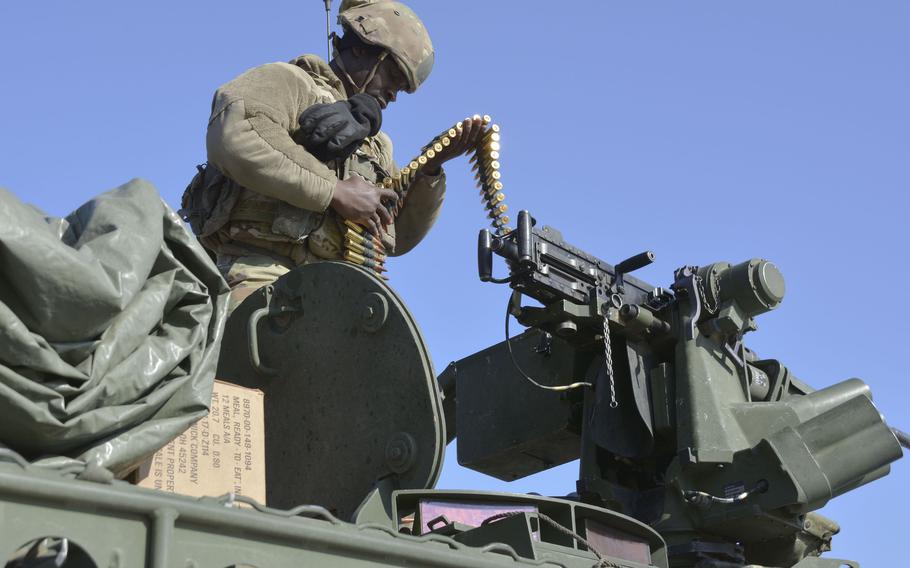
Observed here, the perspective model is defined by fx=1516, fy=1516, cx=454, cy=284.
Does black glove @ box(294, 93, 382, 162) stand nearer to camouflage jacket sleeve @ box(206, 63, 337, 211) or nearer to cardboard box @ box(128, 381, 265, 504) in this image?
camouflage jacket sleeve @ box(206, 63, 337, 211)

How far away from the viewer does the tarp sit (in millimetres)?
3990

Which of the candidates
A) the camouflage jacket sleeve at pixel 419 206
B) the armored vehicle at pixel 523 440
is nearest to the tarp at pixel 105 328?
the armored vehicle at pixel 523 440

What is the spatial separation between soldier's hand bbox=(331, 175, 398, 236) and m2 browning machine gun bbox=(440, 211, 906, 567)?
2.39 feet

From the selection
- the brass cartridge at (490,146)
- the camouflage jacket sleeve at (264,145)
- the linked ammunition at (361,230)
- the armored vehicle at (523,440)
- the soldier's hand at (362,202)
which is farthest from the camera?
the brass cartridge at (490,146)

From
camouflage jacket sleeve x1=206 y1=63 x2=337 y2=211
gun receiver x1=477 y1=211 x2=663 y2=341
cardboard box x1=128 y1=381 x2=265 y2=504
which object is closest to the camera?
cardboard box x1=128 y1=381 x2=265 y2=504

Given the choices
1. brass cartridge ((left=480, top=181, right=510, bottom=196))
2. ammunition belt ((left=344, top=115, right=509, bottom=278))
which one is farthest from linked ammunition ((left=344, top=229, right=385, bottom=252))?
brass cartridge ((left=480, top=181, right=510, bottom=196))

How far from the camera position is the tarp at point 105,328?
13.1ft

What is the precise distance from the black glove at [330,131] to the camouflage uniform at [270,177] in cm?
8

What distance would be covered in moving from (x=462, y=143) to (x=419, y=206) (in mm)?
394

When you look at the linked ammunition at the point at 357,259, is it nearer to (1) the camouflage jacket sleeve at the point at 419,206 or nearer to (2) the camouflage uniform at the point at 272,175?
(2) the camouflage uniform at the point at 272,175

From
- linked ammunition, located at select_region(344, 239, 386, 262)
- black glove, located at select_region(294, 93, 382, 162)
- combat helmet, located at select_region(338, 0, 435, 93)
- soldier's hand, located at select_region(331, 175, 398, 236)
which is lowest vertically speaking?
linked ammunition, located at select_region(344, 239, 386, 262)

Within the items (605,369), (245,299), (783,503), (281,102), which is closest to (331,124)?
(281,102)

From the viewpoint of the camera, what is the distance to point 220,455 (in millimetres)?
5223

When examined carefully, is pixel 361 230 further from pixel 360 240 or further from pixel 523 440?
pixel 523 440
